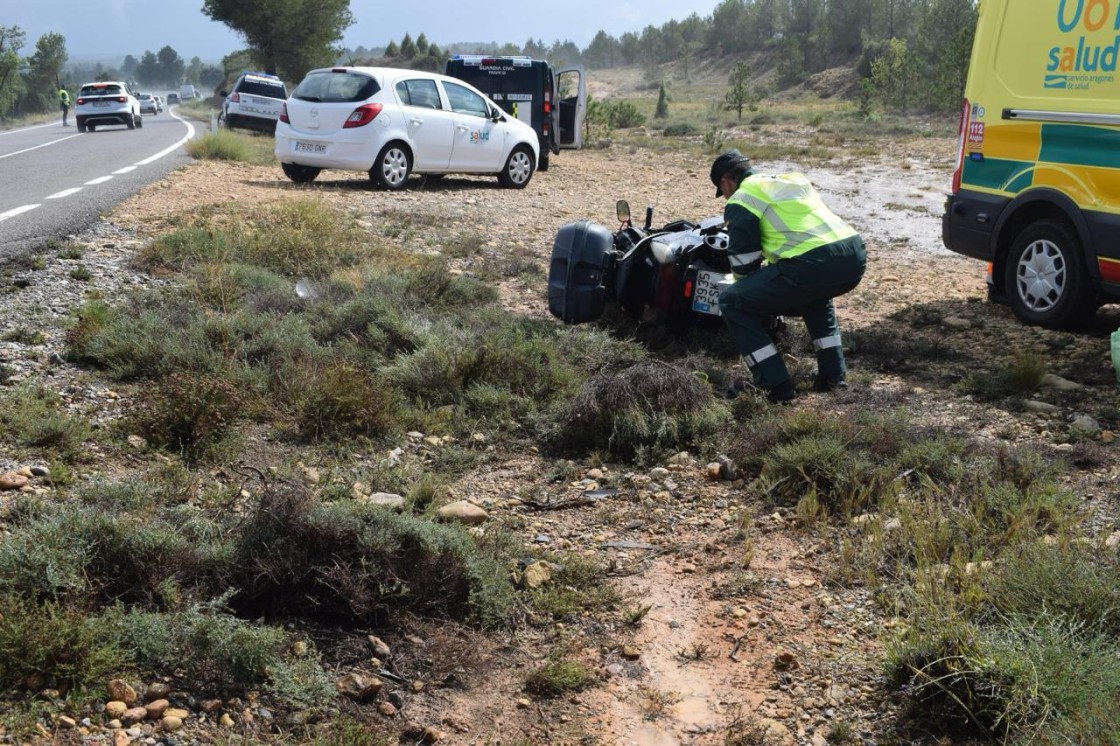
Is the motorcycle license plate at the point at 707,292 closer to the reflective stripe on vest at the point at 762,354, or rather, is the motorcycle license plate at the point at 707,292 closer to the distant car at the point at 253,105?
the reflective stripe on vest at the point at 762,354

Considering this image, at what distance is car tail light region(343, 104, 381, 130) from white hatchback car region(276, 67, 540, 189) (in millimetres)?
13

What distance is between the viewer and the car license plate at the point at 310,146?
14062 millimetres

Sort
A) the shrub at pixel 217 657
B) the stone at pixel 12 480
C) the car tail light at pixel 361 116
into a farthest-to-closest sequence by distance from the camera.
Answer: the car tail light at pixel 361 116 → the stone at pixel 12 480 → the shrub at pixel 217 657

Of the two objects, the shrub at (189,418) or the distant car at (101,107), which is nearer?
the shrub at (189,418)

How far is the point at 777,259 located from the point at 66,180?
476 inches

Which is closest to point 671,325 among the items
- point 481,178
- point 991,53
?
point 991,53

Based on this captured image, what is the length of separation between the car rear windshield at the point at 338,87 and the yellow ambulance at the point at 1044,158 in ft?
27.7

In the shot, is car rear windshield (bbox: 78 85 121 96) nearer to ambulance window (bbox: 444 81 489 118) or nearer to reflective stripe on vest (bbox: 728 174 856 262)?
ambulance window (bbox: 444 81 489 118)

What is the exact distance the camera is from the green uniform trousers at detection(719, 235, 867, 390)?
20.1 ft

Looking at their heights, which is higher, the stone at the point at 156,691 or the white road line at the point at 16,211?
the white road line at the point at 16,211

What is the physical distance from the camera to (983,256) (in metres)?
8.09

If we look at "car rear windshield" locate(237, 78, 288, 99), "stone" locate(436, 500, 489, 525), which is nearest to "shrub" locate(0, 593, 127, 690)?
"stone" locate(436, 500, 489, 525)

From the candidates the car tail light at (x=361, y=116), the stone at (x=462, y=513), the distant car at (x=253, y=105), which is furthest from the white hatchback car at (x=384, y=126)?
the distant car at (x=253, y=105)

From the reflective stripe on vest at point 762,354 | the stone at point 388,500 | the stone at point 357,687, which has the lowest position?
→ the stone at point 357,687
